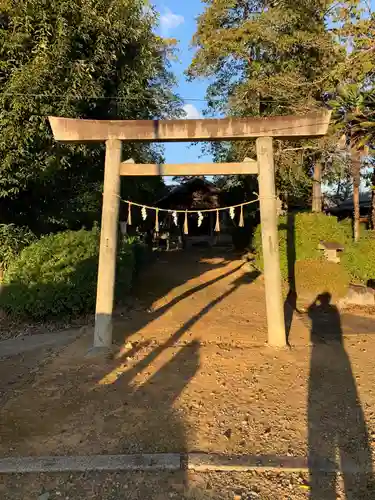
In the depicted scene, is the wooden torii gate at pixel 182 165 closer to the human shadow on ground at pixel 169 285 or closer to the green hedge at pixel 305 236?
the human shadow on ground at pixel 169 285

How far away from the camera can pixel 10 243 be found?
362 inches

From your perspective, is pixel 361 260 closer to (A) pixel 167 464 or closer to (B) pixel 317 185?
(B) pixel 317 185

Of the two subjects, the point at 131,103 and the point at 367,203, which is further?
the point at 367,203

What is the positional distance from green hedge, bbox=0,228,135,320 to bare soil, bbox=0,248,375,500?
43.1 inches

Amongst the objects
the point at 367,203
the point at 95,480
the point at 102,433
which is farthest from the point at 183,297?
the point at 367,203

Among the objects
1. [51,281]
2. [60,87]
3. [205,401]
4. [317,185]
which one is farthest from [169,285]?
[317,185]

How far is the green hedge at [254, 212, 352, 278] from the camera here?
38.3 ft

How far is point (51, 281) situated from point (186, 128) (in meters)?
3.94

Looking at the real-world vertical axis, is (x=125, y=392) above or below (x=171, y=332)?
below

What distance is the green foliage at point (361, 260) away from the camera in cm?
1130

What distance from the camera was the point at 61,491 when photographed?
3076 mm

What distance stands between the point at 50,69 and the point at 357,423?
7.71 metres

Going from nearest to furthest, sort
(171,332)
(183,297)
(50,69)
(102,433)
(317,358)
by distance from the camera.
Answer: (102,433)
(317,358)
(171,332)
(50,69)
(183,297)

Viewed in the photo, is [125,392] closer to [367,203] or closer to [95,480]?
[95,480]
